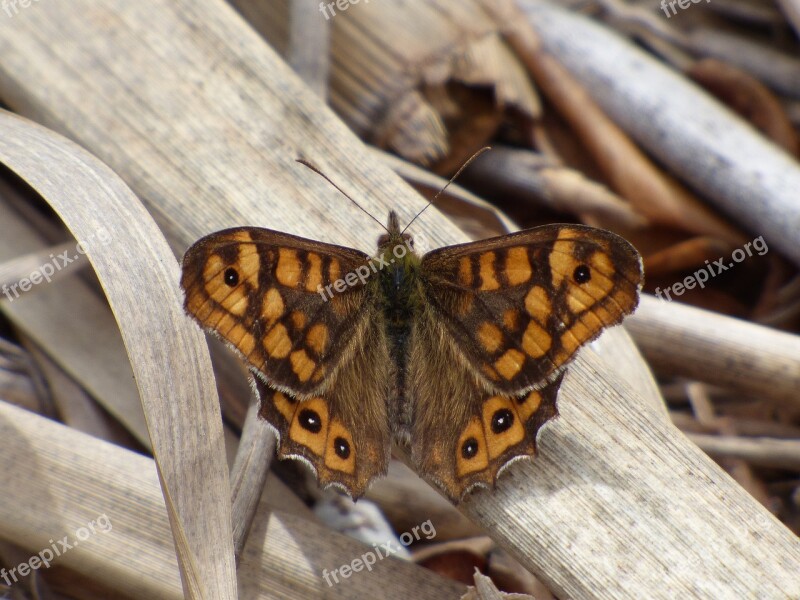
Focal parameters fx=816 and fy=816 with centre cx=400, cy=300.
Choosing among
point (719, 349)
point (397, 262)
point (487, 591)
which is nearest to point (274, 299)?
point (397, 262)

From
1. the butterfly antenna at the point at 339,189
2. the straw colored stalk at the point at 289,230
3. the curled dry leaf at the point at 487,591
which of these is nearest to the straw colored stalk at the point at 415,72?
the straw colored stalk at the point at 289,230

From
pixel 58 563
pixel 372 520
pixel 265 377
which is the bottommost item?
pixel 58 563

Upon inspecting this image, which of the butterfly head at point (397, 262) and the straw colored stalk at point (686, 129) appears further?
the straw colored stalk at point (686, 129)

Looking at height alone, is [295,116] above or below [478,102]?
below

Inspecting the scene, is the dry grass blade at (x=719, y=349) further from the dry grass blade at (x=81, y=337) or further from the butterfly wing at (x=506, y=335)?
the dry grass blade at (x=81, y=337)

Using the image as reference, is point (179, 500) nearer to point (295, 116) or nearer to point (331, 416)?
point (331, 416)

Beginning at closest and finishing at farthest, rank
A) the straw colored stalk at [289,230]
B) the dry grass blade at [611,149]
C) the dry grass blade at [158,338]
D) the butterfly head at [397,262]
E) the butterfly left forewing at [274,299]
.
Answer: the dry grass blade at [158,338]
the straw colored stalk at [289,230]
the butterfly left forewing at [274,299]
the butterfly head at [397,262]
the dry grass blade at [611,149]

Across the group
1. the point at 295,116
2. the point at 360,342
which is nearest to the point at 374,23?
the point at 295,116
